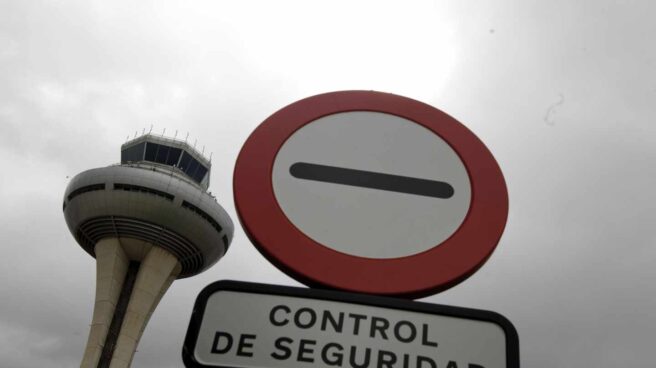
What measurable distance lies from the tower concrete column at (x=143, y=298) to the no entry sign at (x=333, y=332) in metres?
33.5

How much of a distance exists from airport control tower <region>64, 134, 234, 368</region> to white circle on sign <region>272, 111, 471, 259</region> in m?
33.8

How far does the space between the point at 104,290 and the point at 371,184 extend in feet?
117

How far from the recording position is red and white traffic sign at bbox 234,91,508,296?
1.88 metres

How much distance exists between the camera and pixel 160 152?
3738cm

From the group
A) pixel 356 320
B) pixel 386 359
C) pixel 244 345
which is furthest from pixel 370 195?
pixel 244 345

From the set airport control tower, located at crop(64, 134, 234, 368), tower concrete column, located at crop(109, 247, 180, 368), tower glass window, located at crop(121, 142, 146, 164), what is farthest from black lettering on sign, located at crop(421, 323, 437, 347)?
tower glass window, located at crop(121, 142, 146, 164)

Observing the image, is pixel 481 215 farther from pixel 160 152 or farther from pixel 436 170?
pixel 160 152

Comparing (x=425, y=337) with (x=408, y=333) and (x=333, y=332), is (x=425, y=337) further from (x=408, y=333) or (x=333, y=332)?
(x=333, y=332)

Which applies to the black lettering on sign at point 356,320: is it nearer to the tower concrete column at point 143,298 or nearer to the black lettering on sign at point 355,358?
the black lettering on sign at point 355,358

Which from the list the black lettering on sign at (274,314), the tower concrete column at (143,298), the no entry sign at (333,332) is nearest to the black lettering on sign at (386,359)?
the no entry sign at (333,332)

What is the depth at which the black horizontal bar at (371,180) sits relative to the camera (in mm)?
2104

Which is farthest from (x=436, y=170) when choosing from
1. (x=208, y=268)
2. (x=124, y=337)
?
(x=208, y=268)

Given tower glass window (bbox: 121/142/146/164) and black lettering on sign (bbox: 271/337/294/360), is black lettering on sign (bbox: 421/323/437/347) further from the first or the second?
tower glass window (bbox: 121/142/146/164)

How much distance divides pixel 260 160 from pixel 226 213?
36885 millimetres
